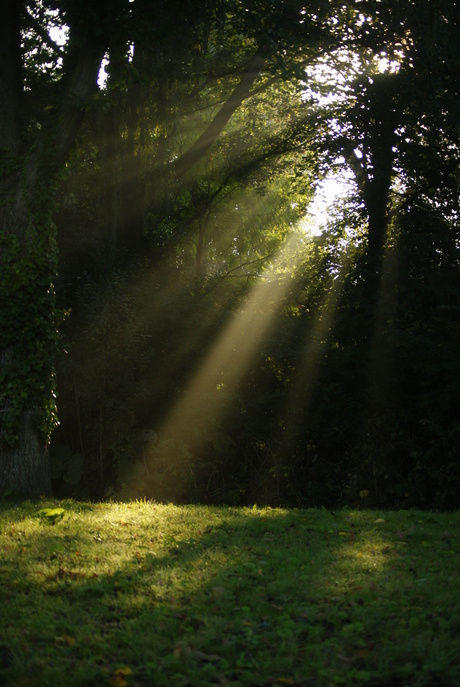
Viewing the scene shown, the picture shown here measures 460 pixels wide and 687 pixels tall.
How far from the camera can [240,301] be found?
15.4 meters

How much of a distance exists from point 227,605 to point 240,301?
1054cm

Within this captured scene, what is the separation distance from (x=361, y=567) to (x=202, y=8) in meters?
9.99

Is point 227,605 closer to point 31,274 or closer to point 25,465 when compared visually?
point 25,465

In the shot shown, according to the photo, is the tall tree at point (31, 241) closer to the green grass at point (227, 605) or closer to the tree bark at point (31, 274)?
the tree bark at point (31, 274)

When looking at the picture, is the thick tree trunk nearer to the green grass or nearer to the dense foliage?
the dense foliage

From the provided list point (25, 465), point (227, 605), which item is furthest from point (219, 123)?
point (227, 605)

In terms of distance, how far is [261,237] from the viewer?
3141cm

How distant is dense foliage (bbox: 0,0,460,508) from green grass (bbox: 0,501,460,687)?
14.9 feet

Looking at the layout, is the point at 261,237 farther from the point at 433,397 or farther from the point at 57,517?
the point at 57,517

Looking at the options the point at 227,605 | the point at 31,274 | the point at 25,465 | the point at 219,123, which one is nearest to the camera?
the point at 227,605

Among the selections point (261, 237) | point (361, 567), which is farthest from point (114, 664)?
point (261, 237)

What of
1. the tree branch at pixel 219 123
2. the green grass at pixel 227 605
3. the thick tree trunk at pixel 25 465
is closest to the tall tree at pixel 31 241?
the thick tree trunk at pixel 25 465

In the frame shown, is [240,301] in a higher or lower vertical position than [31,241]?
lower

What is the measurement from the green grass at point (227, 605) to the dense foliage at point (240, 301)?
4551 millimetres
